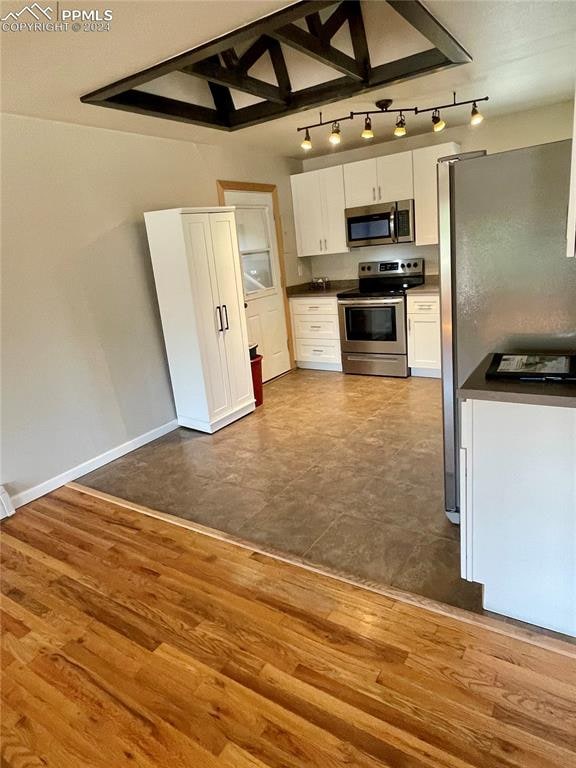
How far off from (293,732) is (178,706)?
0.41m

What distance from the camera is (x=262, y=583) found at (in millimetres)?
2109

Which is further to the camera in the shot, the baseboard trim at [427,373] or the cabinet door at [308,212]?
the cabinet door at [308,212]

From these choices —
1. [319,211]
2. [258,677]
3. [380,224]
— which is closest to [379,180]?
[380,224]

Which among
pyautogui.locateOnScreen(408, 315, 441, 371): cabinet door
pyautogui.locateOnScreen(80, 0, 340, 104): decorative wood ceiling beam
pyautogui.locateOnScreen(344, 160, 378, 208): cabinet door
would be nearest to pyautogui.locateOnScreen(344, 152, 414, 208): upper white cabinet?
pyautogui.locateOnScreen(344, 160, 378, 208): cabinet door

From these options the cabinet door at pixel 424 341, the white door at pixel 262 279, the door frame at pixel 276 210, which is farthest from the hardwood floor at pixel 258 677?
the door frame at pixel 276 210

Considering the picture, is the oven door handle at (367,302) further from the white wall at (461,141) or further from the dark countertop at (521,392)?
the dark countertop at (521,392)

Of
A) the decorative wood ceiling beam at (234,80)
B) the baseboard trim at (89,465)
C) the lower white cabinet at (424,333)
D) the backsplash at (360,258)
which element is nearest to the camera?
the decorative wood ceiling beam at (234,80)

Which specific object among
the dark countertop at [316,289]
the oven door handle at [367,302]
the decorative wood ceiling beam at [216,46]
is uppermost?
the decorative wood ceiling beam at [216,46]

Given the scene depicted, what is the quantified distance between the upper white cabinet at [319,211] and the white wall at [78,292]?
1617mm

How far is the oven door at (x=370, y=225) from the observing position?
4.93 meters

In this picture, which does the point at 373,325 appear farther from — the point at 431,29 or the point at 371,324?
the point at 431,29

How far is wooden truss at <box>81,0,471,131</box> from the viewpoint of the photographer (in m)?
2.17

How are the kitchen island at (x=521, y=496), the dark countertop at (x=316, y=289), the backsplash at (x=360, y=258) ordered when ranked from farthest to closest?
the dark countertop at (x=316, y=289) < the backsplash at (x=360, y=258) < the kitchen island at (x=521, y=496)

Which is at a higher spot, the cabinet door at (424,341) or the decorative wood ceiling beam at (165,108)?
the decorative wood ceiling beam at (165,108)
